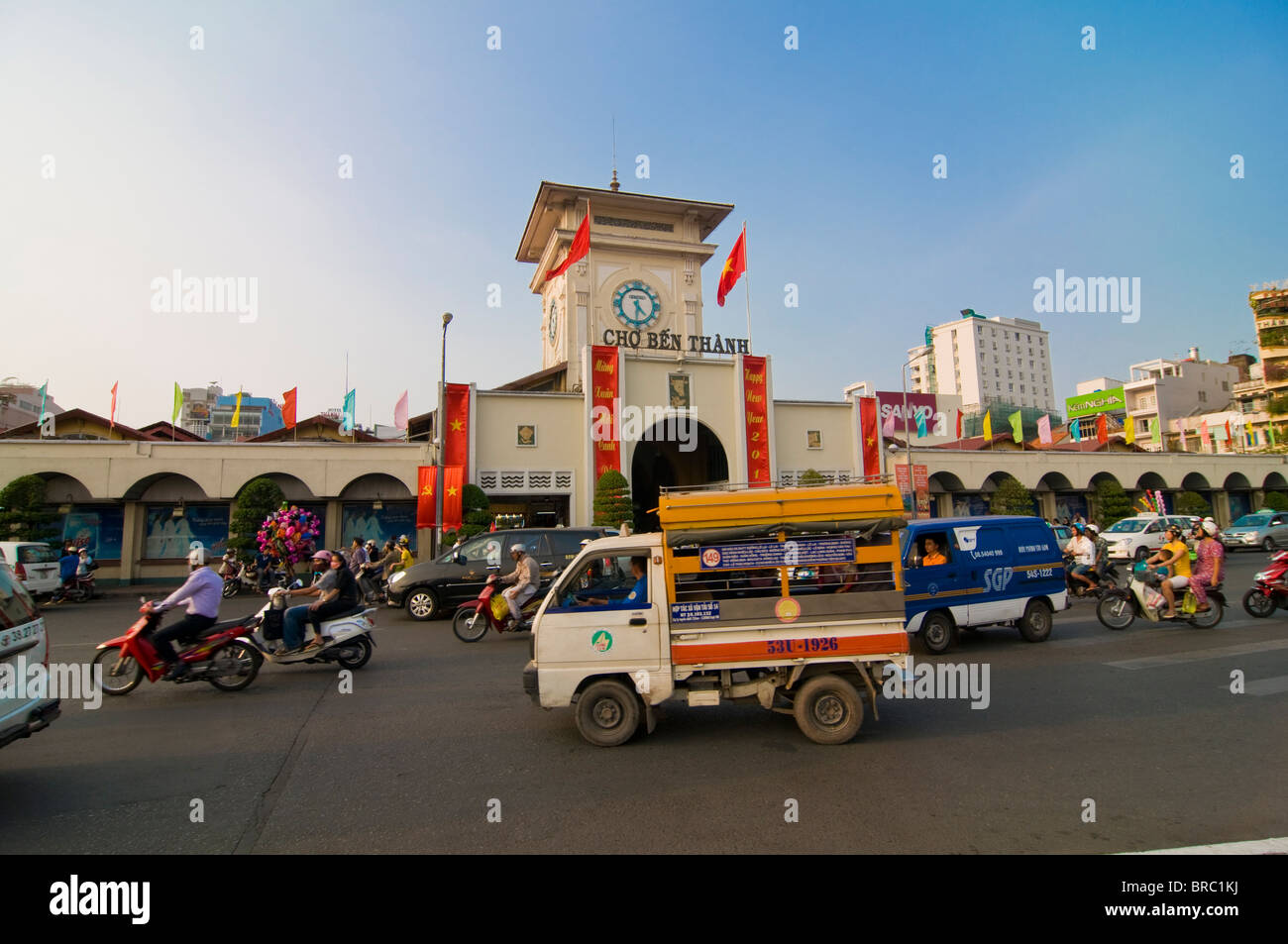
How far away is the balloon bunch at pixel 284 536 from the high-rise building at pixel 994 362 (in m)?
112

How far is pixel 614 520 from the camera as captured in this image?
25.3 m

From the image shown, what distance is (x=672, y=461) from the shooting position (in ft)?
113

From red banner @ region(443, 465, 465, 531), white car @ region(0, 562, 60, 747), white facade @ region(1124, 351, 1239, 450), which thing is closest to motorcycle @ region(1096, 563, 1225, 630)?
white car @ region(0, 562, 60, 747)

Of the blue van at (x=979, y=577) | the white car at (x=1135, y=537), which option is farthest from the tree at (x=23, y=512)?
the white car at (x=1135, y=537)

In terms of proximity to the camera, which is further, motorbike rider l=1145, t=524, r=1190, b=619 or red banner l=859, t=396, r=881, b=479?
red banner l=859, t=396, r=881, b=479

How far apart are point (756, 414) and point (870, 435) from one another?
5951mm

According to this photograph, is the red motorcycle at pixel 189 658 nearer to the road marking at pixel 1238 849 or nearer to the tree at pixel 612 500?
the road marking at pixel 1238 849

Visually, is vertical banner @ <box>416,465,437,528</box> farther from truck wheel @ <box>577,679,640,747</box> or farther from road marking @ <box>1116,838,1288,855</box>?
road marking @ <box>1116,838,1288,855</box>

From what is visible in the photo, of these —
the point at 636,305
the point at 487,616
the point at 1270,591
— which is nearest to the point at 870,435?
the point at 636,305

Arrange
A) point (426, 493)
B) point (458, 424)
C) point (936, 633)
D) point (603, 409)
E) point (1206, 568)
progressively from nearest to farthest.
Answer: point (936, 633) → point (1206, 568) → point (426, 493) → point (458, 424) → point (603, 409)

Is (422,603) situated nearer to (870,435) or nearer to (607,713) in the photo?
(607,713)

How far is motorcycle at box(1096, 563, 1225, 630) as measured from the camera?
1120cm

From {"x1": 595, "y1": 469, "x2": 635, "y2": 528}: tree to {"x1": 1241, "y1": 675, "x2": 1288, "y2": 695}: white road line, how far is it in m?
19.3

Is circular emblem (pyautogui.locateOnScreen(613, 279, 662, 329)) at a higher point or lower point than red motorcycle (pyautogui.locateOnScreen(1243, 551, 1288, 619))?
higher
